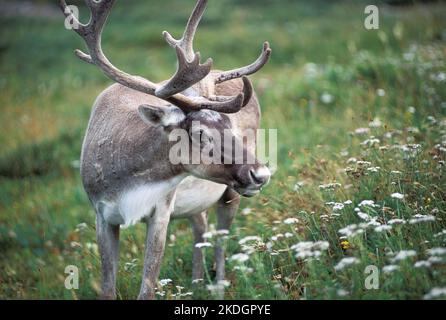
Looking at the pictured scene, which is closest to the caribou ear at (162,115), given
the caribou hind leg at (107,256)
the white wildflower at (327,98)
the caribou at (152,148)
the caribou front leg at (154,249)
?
the caribou at (152,148)

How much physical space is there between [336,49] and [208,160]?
881 centimetres

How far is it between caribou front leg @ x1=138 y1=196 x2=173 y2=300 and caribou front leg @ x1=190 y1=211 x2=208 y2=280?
3.31 feet

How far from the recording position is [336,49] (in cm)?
1274

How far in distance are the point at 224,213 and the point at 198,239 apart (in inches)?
12.5

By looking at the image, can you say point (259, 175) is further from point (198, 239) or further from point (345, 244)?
point (198, 239)

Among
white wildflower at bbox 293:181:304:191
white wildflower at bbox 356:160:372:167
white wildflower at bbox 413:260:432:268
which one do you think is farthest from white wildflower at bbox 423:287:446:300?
white wildflower at bbox 293:181:304:191

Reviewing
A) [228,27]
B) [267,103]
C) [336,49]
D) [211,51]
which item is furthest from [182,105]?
[228,27]

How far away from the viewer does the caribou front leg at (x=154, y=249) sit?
461cm

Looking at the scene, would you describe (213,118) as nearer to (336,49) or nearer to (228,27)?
(336,49)

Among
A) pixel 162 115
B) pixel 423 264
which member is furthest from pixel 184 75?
pixel 423 264

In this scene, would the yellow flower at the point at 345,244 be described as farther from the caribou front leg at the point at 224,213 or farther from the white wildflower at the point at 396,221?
the caribou front leg at the point at 224,213

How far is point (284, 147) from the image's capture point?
27.4ft
